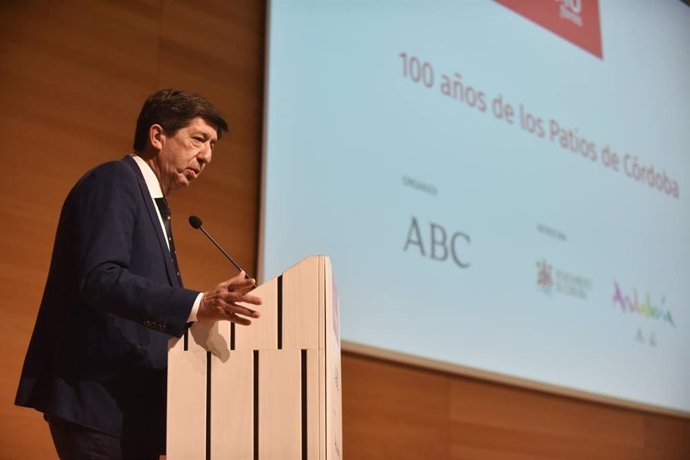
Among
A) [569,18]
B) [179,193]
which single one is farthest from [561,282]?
[179,193]

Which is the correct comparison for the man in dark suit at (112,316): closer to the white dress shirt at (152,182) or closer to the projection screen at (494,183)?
the white dress shirt at (152,182)

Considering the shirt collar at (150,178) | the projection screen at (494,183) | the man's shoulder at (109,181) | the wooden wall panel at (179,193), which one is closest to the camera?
the man's shoulder at (109,181)

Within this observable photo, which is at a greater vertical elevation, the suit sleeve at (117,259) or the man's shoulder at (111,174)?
the man's shoulder at (111,174)

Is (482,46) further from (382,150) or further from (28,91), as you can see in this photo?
(28,91)

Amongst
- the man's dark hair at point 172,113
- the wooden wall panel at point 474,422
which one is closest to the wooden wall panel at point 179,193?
the wooden wall panel at point 474,422

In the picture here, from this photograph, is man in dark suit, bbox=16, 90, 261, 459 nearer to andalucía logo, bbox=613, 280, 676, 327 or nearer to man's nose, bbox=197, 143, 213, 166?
man's nose, bbox=197, 143, 213, 166

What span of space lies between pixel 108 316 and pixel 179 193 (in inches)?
61.5

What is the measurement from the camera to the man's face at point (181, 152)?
2.10 meters

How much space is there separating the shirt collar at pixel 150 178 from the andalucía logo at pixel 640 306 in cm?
293

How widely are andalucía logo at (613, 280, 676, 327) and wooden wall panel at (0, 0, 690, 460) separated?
21.8 inches

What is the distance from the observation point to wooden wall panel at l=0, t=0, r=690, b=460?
3084 mm

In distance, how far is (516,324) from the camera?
411 centimetres

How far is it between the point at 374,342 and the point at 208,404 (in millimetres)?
1922

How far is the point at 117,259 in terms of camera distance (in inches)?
72.1
